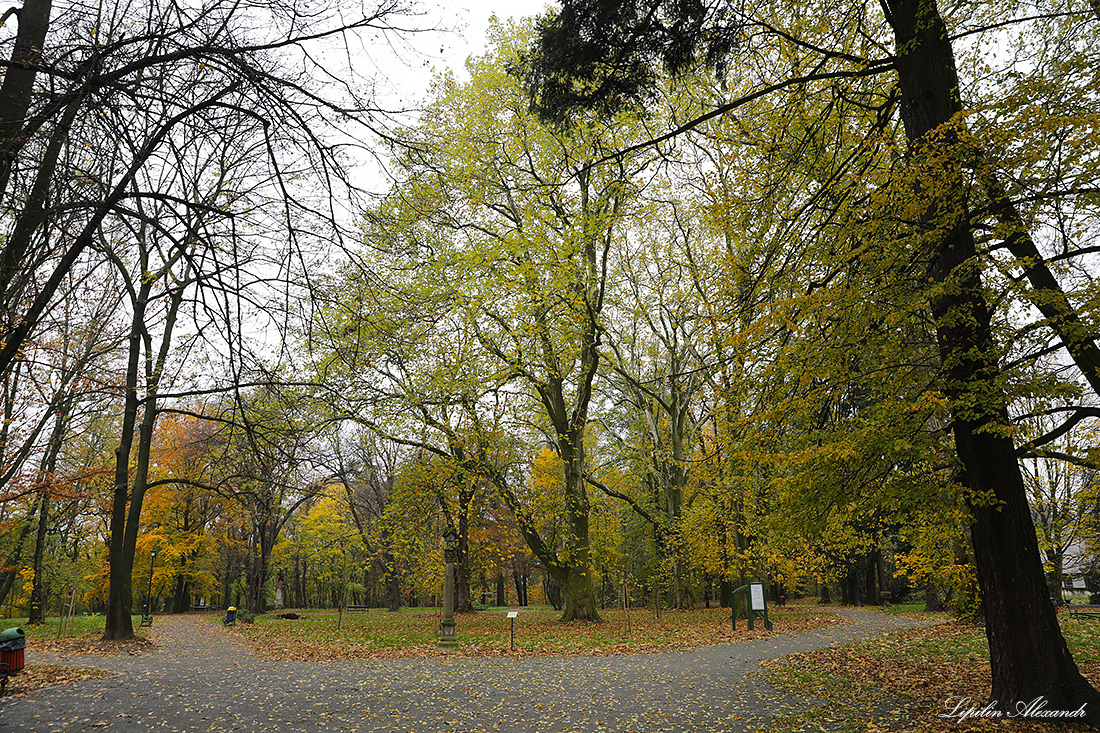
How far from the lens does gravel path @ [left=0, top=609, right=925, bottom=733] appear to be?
6551mm

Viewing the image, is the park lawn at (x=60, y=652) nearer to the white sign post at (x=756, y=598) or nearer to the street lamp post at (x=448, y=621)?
the street lamp post at (x=448, y=621)

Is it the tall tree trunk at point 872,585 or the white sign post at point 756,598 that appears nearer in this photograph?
the white sign post at point 756,598

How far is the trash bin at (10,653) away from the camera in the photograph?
792cm

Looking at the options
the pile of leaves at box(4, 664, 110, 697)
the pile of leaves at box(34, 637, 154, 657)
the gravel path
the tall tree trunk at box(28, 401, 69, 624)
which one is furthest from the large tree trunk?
the tall tree trunk at box(28, 401, 69, 624)

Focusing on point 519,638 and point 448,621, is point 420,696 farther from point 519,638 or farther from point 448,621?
point 519,638

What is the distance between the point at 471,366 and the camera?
1627 centimetres

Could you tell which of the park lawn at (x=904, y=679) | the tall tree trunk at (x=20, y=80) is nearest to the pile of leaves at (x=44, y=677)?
the tall tree trunk at (x=20, y=80)

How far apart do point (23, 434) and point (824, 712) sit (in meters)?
17.1

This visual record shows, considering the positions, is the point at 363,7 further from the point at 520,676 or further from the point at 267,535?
the point at 267,535

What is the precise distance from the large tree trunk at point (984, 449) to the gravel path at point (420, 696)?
2.37 meters

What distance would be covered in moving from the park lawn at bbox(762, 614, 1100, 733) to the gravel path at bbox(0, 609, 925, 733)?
1.55 ft

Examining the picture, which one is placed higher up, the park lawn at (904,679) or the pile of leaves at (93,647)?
the park lawn at (904,679)

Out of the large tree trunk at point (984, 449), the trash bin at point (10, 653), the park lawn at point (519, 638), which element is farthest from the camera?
the park lawn at point (519, 638)

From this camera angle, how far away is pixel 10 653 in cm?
798
